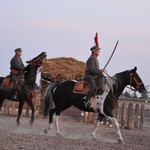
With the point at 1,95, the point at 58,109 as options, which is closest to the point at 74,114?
the point at 1,95

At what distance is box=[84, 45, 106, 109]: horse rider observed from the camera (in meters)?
14.3

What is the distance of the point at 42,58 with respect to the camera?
17203 millimetres

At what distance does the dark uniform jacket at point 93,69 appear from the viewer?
14233 millimetres

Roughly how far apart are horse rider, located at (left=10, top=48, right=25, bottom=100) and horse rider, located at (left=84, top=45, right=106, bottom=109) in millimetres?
3657

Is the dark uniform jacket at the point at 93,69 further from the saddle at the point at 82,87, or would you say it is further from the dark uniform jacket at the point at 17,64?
the dark uniform jacket at the point at 17,64

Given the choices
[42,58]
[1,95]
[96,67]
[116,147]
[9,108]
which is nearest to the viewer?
[116,147]

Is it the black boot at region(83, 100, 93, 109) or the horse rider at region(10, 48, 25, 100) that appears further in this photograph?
the horse rider at region(10, 48, 25, 100)

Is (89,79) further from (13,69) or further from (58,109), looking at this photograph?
(13,69)

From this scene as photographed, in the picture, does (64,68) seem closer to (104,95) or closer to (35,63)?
(35,63)

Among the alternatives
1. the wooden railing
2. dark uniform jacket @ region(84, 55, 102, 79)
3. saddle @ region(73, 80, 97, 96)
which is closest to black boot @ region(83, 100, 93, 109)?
saddle @ region(73, 80, 97, 96)

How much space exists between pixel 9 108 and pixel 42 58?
6.81 m

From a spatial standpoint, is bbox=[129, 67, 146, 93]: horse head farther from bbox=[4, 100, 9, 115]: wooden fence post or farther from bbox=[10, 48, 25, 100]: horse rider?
bbox=[4, 100, 9, 115]: wooden fence post

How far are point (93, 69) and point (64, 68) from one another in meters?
9.47

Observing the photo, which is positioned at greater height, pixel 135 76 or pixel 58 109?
pixel 135 76
